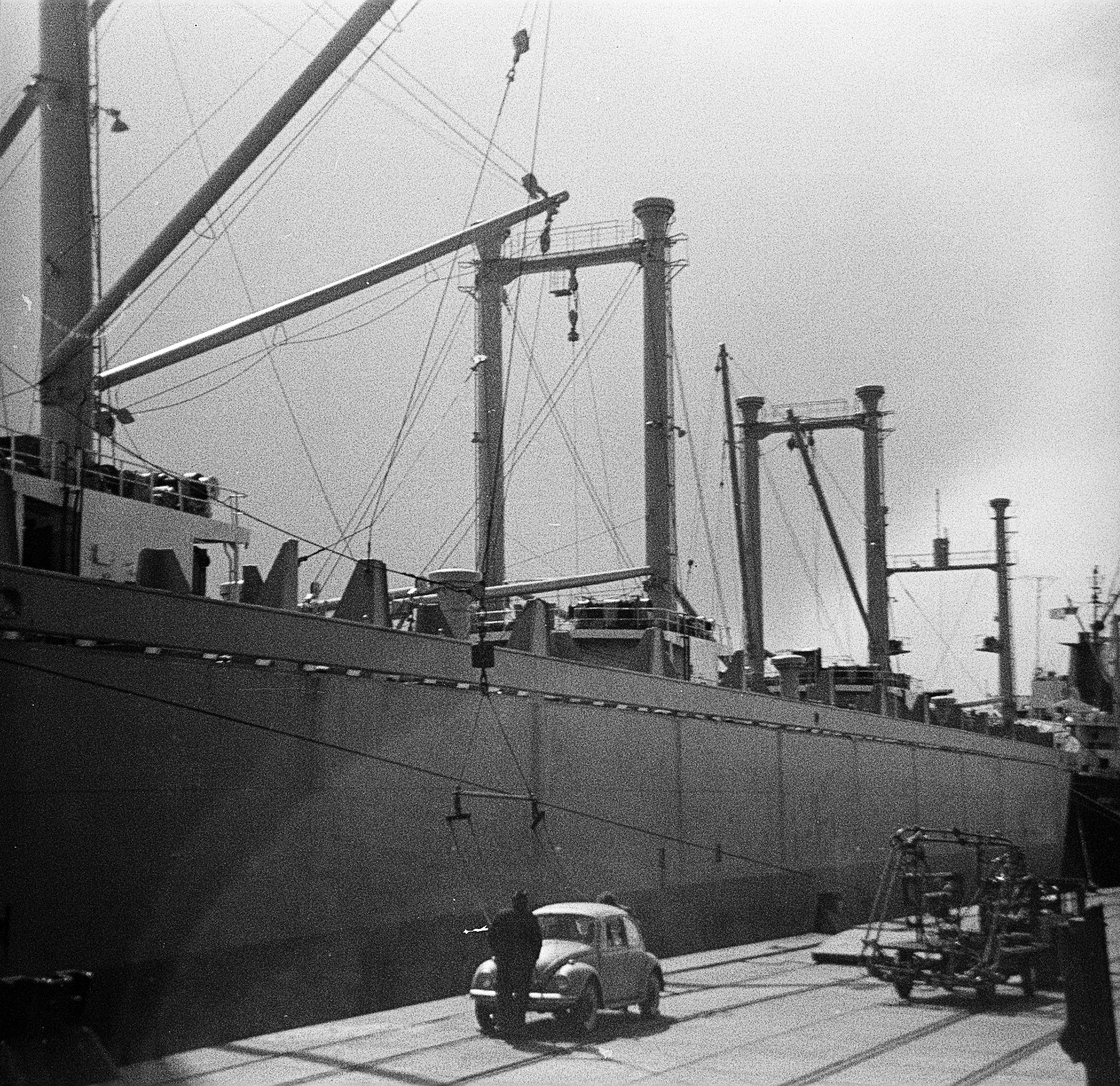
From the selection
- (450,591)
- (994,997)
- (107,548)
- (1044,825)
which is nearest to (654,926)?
(450,591)

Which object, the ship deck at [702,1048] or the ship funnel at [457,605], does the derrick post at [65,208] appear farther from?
the ship deck at [702,1048]

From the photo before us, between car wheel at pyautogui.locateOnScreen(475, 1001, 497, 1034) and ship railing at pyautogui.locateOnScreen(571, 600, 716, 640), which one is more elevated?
ship railing at pyautogui.locateOnScreen(571, 600, 716, 640)

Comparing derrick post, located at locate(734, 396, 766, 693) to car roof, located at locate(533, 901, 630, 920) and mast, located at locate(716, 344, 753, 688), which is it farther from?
car roof, located at locate(533, 901, 630, 920)

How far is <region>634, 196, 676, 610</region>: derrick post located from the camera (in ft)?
105

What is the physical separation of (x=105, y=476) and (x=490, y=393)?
18292mm

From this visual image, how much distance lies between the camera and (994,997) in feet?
49.4

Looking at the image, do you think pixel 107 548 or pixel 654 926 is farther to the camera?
pixel 654 926

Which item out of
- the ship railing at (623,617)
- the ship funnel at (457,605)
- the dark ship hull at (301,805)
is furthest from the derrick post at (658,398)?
the ship funnel at (457,605)

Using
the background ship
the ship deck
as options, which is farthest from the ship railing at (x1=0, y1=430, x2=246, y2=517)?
the ship deck

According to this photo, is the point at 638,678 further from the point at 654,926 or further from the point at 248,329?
the point at 248,329

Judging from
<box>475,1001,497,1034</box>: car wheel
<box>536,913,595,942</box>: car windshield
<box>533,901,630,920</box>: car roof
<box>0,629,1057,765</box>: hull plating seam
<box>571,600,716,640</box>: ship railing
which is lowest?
<box>475,1001,497,1034</box>: car wheel

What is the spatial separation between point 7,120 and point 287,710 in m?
7.68

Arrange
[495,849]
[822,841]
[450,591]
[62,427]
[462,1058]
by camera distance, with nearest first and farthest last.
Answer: [462,1058] < [62,427] < [495,849] < [450,591] < [822,841]

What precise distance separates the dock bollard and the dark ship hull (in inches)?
318
